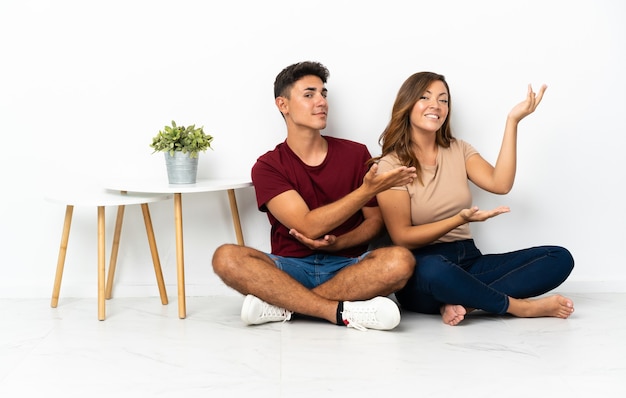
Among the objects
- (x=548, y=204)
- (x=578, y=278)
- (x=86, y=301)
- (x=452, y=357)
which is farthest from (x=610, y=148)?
(x=86, y=301)

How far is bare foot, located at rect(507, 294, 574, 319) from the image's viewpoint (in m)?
2.67

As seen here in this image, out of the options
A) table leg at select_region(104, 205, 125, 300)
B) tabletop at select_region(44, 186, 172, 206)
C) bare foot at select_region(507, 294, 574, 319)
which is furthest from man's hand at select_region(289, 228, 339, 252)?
table leg at select_region(104, 205, 125, 300)

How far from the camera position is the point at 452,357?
7.31 feet

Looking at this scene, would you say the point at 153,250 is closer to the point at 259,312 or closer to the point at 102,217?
the point at 102,217

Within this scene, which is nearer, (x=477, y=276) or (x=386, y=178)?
(x=386, y=178)

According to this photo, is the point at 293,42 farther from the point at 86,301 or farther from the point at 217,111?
the point at 86,301

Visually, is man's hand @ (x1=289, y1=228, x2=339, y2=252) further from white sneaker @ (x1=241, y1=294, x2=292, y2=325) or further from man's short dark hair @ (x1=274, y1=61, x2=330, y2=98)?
man's short dark hair @ (x1=274, y1=61, x2=330, y2=98)

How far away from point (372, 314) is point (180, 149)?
94 centimetres

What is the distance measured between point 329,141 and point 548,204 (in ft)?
3.17

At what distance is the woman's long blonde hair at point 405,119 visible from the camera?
9.09 ft

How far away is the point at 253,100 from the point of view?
3.07m

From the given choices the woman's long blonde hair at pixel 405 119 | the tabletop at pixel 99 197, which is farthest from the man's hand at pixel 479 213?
the tabletop at pixel 99 197

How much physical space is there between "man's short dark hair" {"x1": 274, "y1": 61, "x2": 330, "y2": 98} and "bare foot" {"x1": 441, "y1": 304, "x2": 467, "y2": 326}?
985 mm

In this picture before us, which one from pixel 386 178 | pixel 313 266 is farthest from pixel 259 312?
pixel 386 178
